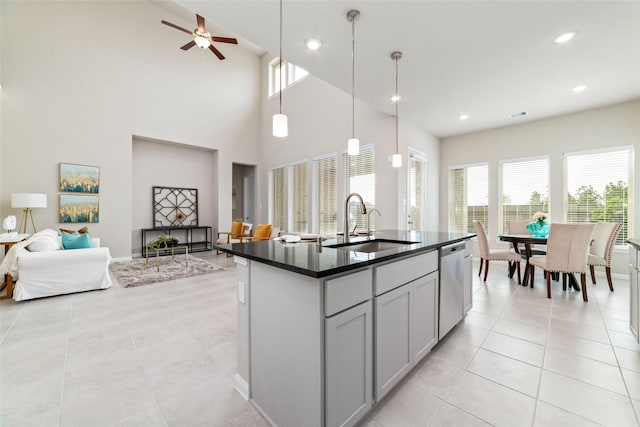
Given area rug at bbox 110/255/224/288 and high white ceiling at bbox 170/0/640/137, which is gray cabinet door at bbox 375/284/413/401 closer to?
high white ceiling at bbox 170/0/640/137

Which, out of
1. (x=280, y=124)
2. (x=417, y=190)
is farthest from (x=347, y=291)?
(x=417, y=190)

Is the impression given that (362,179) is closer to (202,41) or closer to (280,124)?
(280,124)

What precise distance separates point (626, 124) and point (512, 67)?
9.27 feet

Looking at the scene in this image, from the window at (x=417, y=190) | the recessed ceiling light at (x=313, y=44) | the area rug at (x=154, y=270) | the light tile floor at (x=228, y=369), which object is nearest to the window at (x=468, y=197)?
the window at (x=417, y=190)

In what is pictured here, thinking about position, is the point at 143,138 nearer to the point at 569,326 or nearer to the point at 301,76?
the point at 301,76

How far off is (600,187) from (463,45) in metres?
3.90

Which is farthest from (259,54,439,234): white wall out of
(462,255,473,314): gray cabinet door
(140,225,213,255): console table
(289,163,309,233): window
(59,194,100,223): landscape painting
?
(59,194,100,223): landscape painting

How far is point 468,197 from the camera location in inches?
227

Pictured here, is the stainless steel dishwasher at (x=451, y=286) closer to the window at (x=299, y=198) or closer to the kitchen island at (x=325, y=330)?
the kitchen island at (x=325, y=330)

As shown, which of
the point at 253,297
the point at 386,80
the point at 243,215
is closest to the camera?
the point at 253,297

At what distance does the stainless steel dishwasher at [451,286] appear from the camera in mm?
2148

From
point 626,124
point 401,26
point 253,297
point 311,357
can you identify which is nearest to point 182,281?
point 253,297

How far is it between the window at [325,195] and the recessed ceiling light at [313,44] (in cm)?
320

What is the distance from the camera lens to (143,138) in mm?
6285
